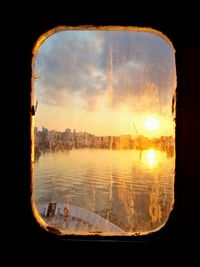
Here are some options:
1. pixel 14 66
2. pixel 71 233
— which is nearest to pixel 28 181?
pixel 71 233

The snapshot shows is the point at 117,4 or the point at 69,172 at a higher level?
the point at 117,4

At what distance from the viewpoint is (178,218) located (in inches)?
69.1

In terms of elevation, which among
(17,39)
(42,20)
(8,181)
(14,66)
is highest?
(42,20)

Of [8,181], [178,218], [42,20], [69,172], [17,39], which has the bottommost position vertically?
[69,172]

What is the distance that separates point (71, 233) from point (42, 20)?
4.27ft

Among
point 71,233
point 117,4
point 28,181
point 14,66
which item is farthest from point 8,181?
point 117,4

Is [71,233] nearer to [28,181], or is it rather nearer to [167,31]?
[28,181]

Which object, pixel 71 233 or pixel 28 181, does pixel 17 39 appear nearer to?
pixel 28 181

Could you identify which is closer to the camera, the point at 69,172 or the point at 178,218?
the point at 178,218

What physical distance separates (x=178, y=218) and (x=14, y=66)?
1330 mm

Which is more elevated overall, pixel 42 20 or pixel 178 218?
pixel 42 20

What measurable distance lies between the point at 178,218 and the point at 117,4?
1.32 m

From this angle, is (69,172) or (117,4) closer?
(117,4)

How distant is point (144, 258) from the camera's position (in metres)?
1.76
